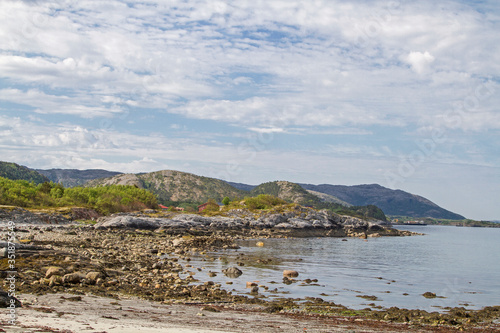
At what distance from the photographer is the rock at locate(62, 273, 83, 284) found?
1958 cm

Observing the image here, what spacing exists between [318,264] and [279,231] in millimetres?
56256

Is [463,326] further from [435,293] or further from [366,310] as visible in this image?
[435,293]

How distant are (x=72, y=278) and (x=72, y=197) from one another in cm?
10630

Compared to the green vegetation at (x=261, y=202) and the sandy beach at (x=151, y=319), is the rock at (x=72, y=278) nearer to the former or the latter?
the sandy beach at (x=151, y=319)

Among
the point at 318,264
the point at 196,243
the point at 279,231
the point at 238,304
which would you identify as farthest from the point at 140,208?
the point at 238,304

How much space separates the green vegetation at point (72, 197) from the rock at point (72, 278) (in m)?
81.1

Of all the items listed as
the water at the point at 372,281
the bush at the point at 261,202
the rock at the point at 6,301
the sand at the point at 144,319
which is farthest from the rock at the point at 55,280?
the bush at the point at 261,202

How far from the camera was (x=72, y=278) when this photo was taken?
65.4 ft

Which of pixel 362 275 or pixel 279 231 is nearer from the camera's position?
pixel 362 275

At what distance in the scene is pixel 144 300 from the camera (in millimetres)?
18922

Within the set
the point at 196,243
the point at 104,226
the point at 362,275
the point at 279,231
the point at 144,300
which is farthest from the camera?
the point at 279,231

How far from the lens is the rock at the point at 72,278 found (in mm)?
19578

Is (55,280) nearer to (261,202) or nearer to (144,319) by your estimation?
(144,319)

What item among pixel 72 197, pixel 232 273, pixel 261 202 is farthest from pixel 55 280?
pixel 261 202
